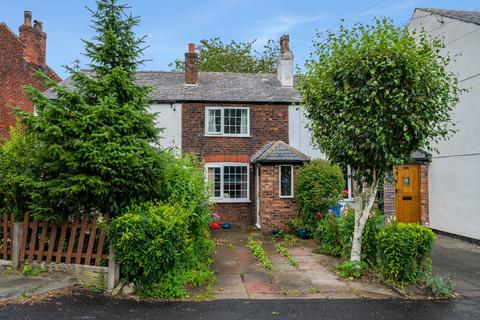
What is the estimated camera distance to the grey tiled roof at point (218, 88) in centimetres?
1584

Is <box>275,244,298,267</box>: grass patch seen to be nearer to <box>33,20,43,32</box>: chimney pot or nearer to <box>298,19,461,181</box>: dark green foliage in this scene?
<box>298,19,461,181</box>: dark green foliage

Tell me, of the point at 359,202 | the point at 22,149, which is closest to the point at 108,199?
the point at 22,149

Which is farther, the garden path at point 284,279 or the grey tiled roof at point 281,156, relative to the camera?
the grey tiled roof at point 281,156

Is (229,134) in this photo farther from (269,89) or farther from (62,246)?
(62,246)

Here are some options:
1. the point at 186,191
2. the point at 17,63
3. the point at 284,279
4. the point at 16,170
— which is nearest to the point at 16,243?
the point at 16,170

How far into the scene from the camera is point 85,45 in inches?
300

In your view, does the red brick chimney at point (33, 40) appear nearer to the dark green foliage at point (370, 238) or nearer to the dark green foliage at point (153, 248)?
the dark green foliage at point (153, 248)

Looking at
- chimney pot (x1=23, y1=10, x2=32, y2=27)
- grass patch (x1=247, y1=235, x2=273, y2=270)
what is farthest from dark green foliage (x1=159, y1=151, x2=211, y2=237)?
chimney pot (x1=23, y1=10, x2=32, y2=27)

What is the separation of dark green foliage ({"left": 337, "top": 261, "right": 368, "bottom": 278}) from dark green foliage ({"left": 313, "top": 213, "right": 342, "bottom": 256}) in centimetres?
175

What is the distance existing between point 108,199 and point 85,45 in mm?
3225

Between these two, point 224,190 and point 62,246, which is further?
point 224,190

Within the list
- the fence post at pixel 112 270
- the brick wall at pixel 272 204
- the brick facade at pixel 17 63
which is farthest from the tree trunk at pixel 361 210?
the brick facade at pixel 17 63

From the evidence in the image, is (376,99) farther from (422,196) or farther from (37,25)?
(37,25)

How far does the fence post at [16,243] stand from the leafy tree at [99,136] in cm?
56
